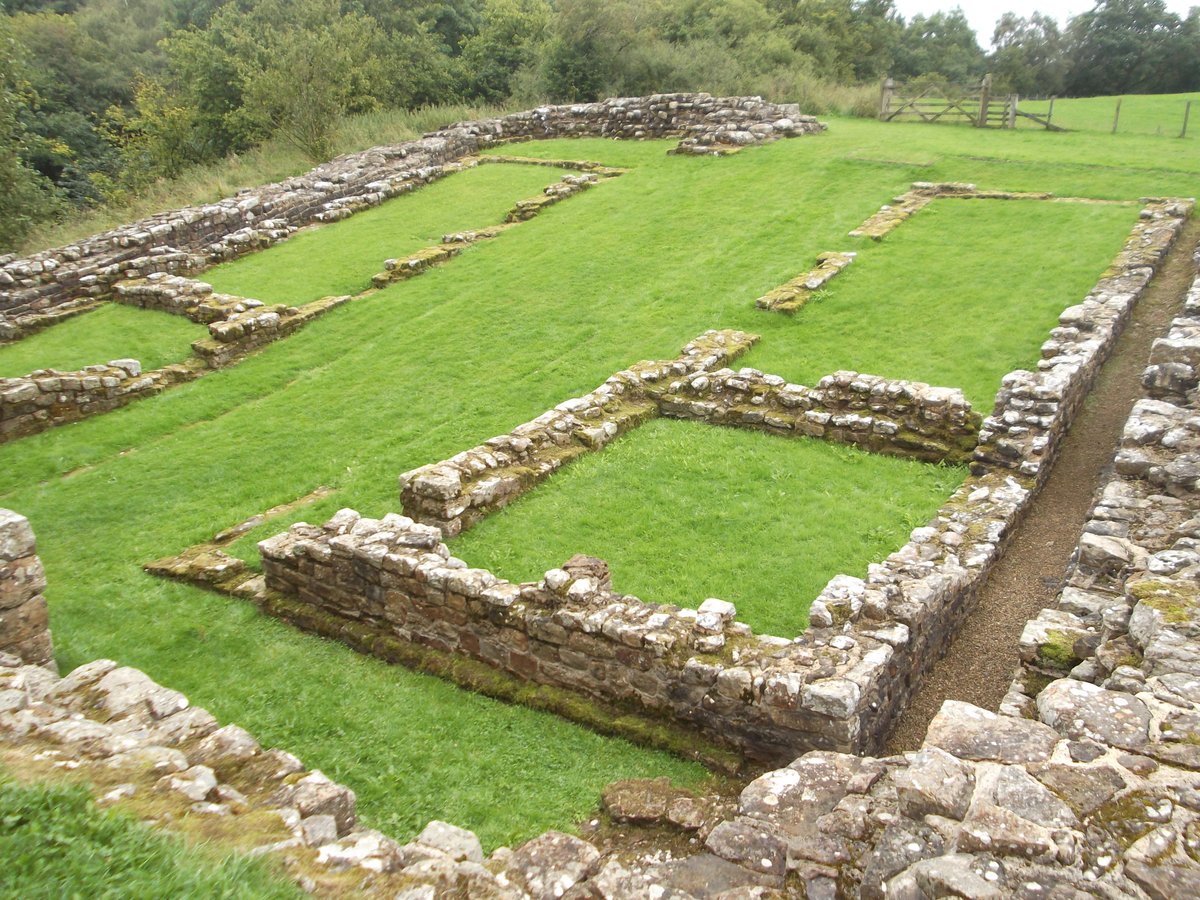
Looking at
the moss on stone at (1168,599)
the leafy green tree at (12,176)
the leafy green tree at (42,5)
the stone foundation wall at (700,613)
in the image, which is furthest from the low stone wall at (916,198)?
the leafy green tree at (42,5)

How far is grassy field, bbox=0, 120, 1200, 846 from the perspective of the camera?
814 cm

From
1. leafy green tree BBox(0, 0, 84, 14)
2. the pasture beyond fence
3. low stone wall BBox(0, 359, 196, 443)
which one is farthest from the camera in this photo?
leafy green tree BBox(0, 0, 84, 14)

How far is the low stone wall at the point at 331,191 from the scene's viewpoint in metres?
22.0

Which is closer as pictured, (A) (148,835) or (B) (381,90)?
(A) (148,835)

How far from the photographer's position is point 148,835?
14.7 feet

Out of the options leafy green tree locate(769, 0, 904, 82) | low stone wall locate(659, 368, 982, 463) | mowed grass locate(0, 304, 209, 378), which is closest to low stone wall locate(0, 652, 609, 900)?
low stone wall locate(659, 368, 982, 463)

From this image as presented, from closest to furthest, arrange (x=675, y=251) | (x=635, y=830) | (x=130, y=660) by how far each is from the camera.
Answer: (x=635, y=830), (x=130, y=660), (x=675, y=251)

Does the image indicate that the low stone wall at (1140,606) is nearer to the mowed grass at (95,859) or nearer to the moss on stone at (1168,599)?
the moss on stone at (1168,599)

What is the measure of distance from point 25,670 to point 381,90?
37952 millimetres

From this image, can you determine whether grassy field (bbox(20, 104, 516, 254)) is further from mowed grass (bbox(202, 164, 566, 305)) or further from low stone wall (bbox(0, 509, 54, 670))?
low stone wall (bbox(0, 509, 54, 670))

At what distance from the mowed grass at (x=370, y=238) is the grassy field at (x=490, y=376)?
750 millimetres

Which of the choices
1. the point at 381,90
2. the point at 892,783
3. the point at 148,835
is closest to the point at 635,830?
the point at 892,783

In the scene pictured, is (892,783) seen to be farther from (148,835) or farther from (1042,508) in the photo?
(1042,508)

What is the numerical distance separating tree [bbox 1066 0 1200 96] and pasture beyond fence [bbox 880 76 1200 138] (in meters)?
15.3
